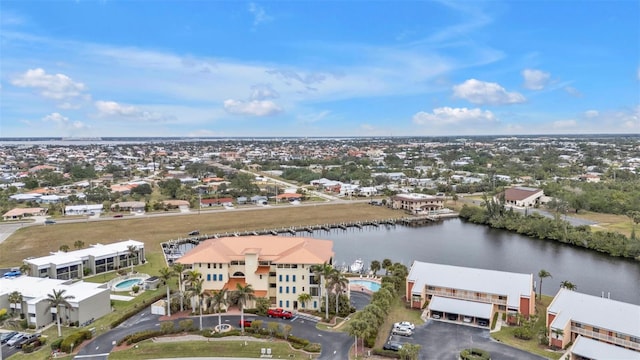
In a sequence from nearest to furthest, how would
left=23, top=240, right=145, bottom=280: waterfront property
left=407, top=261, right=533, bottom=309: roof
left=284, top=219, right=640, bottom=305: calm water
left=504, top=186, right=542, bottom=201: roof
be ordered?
left=407, top=261, right=533, bottom=309: roof < left=23, top=240, right=145, bottom=280: waterfront property < left=284, top=219, right=640, bottom=305: calm water < left=504, top=186, right=542, bottom=201: roof

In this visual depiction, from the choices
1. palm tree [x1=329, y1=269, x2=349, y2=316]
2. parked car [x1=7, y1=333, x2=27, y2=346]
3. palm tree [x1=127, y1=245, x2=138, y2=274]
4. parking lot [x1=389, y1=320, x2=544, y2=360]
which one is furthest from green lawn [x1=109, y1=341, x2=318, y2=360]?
palm tree [x1=127, y1=245, x2=138, y2=274]

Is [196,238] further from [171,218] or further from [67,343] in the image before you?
[67,343]

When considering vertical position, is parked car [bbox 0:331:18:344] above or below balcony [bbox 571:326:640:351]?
below

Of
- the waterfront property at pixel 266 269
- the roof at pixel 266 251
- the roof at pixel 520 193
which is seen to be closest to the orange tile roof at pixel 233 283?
the waterfront property at pixel 266 269

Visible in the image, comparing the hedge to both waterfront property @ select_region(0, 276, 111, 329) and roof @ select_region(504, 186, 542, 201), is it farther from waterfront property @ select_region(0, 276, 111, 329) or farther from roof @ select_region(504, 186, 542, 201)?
roof @ select_region(504, 186, 542, 201)

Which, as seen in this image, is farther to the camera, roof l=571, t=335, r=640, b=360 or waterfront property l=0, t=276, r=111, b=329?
waterfront property l=0, t=276, r=111, b=329

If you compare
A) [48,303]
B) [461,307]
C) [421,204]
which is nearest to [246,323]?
[48,303]

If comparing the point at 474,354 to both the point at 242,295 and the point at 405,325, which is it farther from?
the point at 242,295
